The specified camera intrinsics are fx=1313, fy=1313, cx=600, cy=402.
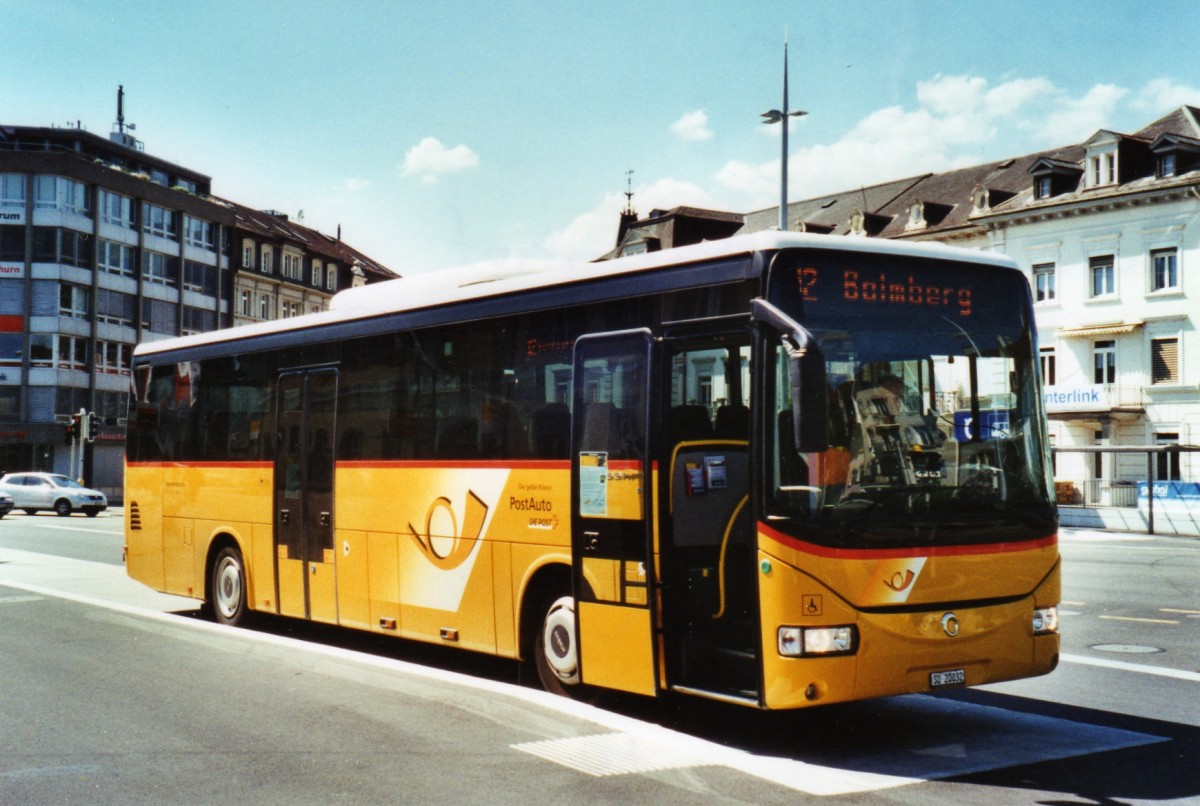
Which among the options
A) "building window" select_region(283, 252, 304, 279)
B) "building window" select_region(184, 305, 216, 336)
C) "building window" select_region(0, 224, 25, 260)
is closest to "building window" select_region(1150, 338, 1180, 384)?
"building window" select_region(184, 305, 216, 336)

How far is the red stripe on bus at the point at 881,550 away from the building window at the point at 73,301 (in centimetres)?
6235

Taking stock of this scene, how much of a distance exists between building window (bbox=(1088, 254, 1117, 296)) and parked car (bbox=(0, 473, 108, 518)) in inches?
1485

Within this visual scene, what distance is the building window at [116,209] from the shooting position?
218 ft

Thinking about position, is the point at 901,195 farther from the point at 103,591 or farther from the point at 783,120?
the point at 103,591

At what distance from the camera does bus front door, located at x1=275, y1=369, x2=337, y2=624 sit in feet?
39.8

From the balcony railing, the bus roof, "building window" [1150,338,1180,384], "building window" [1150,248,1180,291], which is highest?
"building window" [1150,248,1180,291]

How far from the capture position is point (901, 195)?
200ft

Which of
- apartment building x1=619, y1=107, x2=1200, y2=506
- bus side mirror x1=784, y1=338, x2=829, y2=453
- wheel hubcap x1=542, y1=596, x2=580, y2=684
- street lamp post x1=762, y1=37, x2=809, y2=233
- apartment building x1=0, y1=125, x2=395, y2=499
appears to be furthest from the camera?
apartment building x1=0, y1=125, x2=395, y2=499

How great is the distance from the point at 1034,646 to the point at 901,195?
5525cm

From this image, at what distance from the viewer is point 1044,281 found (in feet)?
169

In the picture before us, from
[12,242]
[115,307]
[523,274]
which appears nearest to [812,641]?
[523,274]

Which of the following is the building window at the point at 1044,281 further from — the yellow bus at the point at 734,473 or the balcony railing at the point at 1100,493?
the yellow bus at the point at 734,473

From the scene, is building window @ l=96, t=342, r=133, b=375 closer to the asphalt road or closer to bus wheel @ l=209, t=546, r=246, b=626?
bus wheel @ l=209, t=546, r=246, b=626

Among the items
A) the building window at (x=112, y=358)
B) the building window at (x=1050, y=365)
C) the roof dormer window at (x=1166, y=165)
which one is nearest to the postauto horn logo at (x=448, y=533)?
the roof dormer window at (x=1166, y=165)
